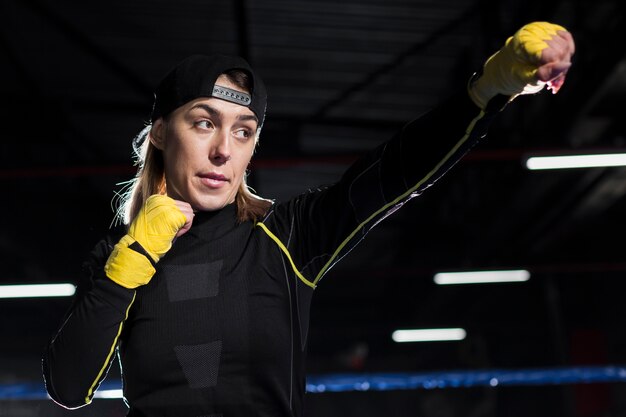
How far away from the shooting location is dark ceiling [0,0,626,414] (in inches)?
209

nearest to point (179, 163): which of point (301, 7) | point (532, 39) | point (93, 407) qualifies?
point (532, 39)

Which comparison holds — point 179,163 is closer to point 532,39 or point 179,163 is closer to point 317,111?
point 532,39

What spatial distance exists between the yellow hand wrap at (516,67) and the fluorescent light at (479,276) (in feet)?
25.7

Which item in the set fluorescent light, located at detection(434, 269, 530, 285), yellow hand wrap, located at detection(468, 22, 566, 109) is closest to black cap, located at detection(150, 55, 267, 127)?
yellow hand wrap, located at detection(468, 22, 566, 109)

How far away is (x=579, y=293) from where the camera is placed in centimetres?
1116

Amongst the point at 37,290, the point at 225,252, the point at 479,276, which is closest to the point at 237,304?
the point at 225,252

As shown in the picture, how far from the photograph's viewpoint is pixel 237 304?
1.34m

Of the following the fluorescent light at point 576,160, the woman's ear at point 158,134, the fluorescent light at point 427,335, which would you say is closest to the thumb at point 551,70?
the woman's ear at point 158,134

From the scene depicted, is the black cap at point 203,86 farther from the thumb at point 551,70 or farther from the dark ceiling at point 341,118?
the dark ceiling at point 341,118

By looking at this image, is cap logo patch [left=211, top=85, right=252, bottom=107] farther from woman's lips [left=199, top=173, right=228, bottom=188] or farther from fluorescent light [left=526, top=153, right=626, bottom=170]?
fluorescent light [left=526, top=153, right=626, bottom=170]

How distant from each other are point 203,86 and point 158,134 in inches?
6.3

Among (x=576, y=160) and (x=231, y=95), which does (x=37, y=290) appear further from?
(x=231, y=95)

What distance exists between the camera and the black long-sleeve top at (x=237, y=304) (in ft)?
4.16

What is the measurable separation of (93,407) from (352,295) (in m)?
11.5
